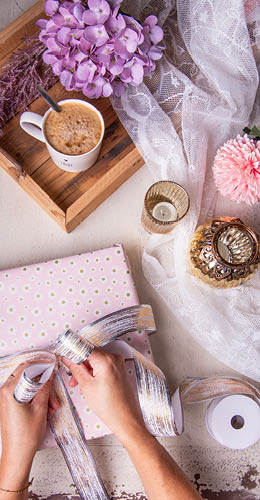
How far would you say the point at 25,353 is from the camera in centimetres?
74

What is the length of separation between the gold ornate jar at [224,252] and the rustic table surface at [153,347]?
0.35ft

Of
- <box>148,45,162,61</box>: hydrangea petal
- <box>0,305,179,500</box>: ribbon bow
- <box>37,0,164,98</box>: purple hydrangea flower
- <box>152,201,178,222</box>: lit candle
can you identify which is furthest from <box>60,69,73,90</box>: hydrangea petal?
<box>0,305,179,500</box>: ribbon bow

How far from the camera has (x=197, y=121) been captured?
0.79 meters

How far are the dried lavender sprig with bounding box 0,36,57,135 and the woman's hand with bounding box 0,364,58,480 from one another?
16.9 inches

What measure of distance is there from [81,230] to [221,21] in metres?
0.40

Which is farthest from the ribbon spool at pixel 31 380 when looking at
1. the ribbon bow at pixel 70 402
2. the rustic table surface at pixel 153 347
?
the rustic table surface at pixel 153 347

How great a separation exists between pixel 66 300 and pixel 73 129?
0.27 m

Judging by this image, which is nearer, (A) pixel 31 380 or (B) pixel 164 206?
(A) pixel 31 380

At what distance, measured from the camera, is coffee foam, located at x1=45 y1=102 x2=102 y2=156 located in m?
0.75

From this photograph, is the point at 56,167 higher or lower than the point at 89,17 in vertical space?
lower

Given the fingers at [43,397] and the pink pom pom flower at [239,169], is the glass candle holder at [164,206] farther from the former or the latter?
the fingers at [43,397]

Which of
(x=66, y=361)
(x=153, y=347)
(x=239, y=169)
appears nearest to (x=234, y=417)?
(x=153, y=347)

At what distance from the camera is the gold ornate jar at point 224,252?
724mm

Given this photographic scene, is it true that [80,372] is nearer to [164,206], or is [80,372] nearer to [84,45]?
[164,206]
